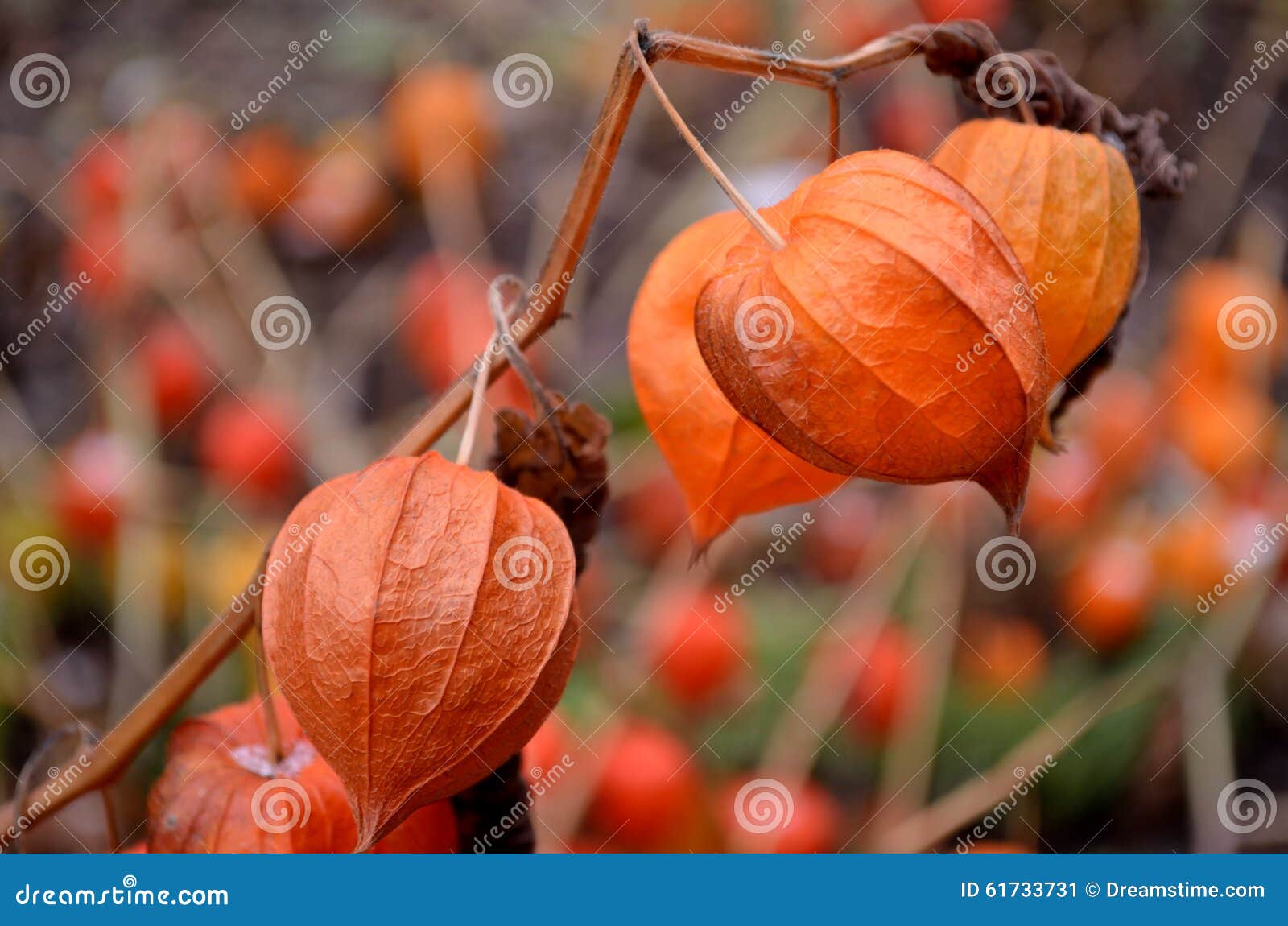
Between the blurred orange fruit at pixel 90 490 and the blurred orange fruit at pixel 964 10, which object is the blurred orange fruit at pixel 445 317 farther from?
the blurred orange fruit at pixel 964 10

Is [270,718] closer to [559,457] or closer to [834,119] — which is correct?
[559,457]

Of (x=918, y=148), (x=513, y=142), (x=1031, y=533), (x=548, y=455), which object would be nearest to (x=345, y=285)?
(x=513, y=142)

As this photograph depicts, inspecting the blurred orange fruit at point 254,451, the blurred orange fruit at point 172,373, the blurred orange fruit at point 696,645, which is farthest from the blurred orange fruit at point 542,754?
the blurred orange fruit at point 172,373

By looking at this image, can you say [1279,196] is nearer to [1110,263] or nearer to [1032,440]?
[1110,263]

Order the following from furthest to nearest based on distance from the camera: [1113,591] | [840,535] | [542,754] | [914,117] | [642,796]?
[914,117]
[840,535]
[1113,591]
[642,796]
[542,754]

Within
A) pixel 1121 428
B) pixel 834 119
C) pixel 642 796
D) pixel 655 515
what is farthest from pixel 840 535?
pixel 834 119

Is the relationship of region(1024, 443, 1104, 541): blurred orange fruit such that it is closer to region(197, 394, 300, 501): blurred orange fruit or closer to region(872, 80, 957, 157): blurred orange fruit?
region(872, 80, 957, 157): blurred orange fruit

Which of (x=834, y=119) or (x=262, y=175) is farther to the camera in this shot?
(x=262, y=175)
